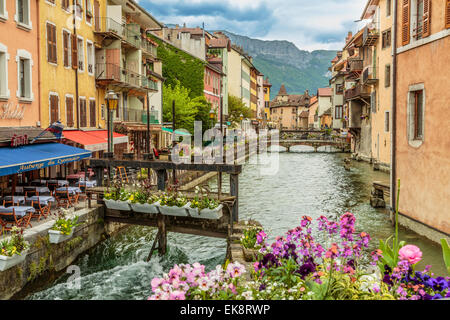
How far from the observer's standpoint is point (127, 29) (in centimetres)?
2766

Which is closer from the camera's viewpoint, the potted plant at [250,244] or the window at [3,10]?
the potted plant at [250,244]

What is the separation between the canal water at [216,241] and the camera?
10.4 metres

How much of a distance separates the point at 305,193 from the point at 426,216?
1485 cm

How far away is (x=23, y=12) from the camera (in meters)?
17.1

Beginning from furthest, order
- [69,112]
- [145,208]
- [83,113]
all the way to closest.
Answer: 1. [83,113]
2. [69,112]
3. [145,208]

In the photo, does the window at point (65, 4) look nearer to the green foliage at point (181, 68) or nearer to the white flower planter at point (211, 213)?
the white flower planter at point (211, 213)

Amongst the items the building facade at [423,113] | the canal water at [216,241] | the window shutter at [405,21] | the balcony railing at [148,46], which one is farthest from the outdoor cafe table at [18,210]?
the balcony railing at [148,46]

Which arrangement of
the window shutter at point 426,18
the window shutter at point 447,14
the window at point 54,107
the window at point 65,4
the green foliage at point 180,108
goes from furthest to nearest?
the green foliage at point 180,108 < the window at point 65,4 < the window at point 54,107 < the window shutter at point 426,18 < the window shutter at point 447,14

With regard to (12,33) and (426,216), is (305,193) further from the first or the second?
(12,33)

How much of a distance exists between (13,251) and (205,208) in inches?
170

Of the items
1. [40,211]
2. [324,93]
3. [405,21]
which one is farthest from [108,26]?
[324,93]

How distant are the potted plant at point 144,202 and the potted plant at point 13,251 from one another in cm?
316

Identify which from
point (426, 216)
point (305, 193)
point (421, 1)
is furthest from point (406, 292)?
point (305, 193)

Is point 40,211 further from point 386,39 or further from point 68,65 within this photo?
point 386,39
